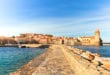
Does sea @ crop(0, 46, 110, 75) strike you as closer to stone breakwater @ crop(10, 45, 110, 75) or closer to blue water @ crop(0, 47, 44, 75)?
blue water @ crop(0, 47, 44, 75)

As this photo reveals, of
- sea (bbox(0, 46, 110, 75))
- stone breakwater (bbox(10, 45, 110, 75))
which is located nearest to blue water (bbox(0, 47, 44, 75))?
sea (bbox(0, 46, 110, 75))

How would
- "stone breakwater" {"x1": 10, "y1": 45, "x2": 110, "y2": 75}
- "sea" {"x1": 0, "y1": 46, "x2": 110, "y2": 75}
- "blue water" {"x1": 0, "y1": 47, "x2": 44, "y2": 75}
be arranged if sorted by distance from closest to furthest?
"stone breakwater" {"x1": 10, "y1": 45, "x2": 110, "y2": 75}
"blue water" {"x1": 0, "y1": 47, "x2": 44, "y2": 75}
"sea" {"x1": 0, "y1": 46, "x2": 110, "y2": 75}

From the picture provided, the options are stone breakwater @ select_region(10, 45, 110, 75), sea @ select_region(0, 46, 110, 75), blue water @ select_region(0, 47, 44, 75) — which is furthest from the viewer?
sea @ select_region(0, 46, 110, 75)

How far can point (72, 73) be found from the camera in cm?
1319

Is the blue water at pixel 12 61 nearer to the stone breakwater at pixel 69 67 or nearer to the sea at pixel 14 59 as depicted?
the sea at pixel 14 59

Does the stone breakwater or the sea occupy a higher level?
the stone breakwater

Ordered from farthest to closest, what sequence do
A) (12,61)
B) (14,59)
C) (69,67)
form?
(14,59) < (12,61) < (69,67)

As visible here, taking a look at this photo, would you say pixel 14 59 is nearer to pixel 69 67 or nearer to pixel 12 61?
pixel 12 61

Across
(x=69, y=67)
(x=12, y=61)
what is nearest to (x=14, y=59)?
(x=12, y=61)

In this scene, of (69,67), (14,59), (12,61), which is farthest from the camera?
(14,59)

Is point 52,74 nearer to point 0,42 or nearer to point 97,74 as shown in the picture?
point 97,74

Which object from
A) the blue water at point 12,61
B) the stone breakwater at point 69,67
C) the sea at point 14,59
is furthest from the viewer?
the sea at point 14,59

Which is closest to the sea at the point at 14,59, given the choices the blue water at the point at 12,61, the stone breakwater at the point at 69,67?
the blue water at the point at 12,61

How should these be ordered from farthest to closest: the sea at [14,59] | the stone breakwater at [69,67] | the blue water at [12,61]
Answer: the sea at [14,59], the blue water at [12,61], the stone breakwater at [69,67]
